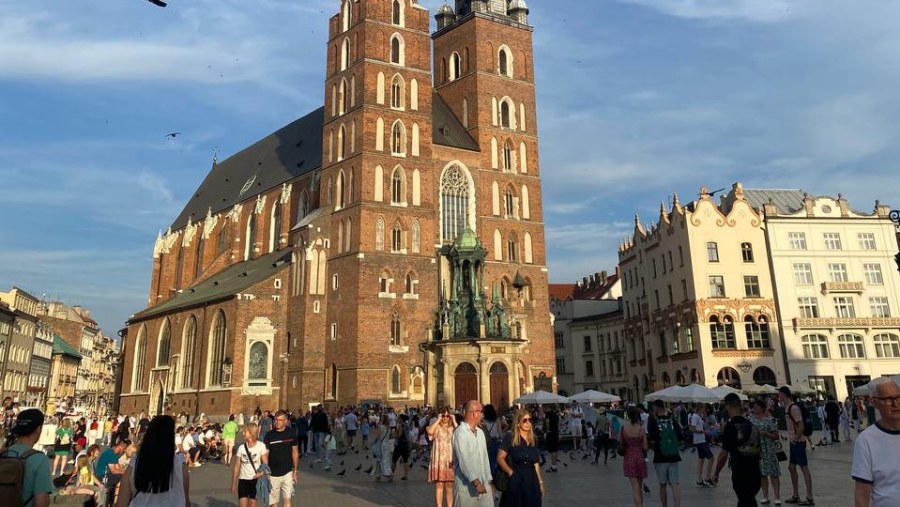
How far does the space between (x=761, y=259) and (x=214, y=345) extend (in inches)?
1288

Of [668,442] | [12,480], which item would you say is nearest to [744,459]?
[668,442]

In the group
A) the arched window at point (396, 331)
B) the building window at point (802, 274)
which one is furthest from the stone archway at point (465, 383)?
the building window at point (802, 274)

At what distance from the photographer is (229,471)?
19.4 meters

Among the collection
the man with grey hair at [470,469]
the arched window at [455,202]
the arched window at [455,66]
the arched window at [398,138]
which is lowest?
the man with grey hair at [470,469]

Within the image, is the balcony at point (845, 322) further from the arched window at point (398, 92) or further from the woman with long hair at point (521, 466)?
the woman with long hair at point (521, 466)

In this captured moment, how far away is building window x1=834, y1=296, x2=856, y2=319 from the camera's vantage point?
42.4m

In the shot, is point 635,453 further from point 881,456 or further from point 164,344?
point 164,344

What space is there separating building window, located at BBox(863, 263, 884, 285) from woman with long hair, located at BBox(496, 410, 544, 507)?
143ft

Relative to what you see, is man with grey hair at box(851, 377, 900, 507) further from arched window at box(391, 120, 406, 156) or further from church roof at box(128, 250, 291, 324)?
church roof at box(128, 250, 291, 324)

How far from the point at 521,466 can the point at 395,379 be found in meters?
30.1

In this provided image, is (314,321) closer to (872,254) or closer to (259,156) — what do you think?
(259,156)

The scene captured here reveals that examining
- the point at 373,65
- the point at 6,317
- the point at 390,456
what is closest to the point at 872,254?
the point at 373,65

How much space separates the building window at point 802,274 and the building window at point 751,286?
235 centimetres

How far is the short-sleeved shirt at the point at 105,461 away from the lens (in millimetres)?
11678
